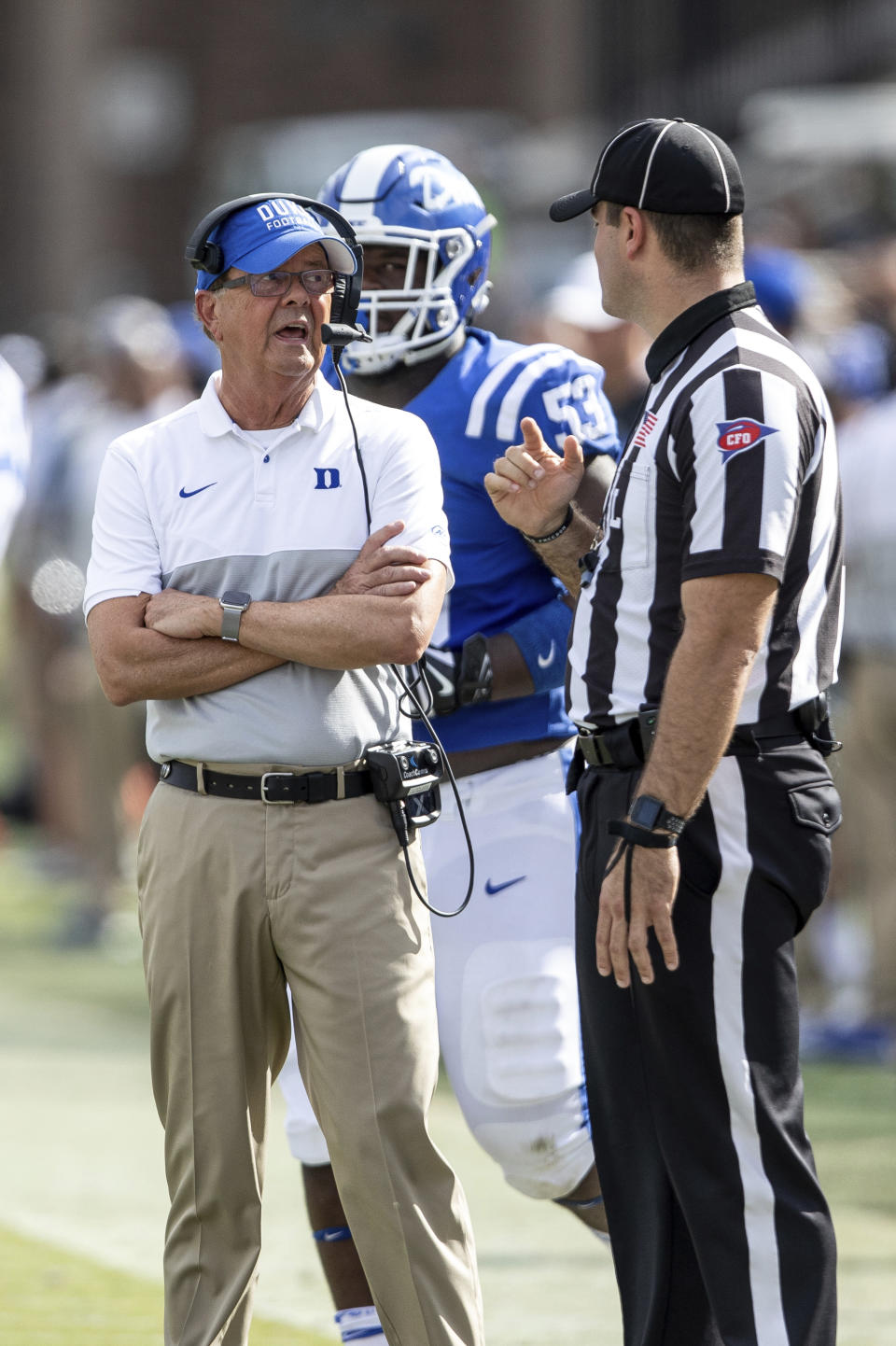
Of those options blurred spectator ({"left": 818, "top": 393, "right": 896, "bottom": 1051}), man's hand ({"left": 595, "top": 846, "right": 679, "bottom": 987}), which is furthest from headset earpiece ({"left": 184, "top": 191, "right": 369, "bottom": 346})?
blurred spectator ({"left": 818, "top": 393, "right": 896, "bottom": 1051})

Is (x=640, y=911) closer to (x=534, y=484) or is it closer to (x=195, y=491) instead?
(x=534, y=484)

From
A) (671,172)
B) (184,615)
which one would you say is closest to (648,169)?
(671,172)

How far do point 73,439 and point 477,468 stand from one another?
6.83 meters

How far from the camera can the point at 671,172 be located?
334 centimetres

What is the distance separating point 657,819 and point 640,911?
0.54 feet

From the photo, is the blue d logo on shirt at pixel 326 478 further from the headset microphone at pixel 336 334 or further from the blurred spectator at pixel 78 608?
the blurred spectator at pixel 78 608

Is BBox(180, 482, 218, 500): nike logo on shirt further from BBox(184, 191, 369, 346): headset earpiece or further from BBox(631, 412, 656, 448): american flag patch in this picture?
BBox(631, 412, 656, 448): american flag patch

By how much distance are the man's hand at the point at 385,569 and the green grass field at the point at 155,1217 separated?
2059mm

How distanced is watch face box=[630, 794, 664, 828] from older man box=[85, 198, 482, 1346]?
1.64 ft

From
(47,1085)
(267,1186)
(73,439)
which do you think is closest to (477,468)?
(267,1186)

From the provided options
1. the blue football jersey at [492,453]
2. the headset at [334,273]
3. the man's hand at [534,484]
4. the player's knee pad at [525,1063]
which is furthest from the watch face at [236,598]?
the player's knee pad at [525,1063]

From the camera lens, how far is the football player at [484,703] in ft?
13.2

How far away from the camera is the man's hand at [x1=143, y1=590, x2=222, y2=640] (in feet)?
11.2

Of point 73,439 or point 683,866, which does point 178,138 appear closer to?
point 73,439
